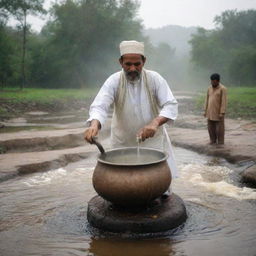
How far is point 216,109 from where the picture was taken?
8.40 metres

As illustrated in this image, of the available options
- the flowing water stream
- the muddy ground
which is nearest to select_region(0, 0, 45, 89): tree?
the muddy ground

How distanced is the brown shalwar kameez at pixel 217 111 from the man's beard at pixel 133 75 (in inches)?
195

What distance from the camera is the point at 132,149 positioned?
3824 mm

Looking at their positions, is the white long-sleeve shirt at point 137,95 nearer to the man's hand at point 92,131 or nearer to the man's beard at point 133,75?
the man's beard at point 133,75

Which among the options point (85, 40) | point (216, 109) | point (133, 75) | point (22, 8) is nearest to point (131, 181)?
point (133, 75)

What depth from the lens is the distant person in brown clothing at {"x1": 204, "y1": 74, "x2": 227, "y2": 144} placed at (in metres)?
8.24

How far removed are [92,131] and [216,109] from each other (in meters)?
5.60

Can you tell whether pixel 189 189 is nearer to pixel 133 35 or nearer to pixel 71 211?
pixel 71 211

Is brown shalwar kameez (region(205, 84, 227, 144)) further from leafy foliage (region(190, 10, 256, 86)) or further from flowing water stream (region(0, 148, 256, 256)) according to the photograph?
leafy foliage (region(190, 10, 256, 86))

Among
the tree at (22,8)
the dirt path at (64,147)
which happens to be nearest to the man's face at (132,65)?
the dirt path at (64,147)

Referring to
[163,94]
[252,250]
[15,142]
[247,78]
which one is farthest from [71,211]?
[247,78]

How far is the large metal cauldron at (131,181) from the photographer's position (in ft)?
11.0

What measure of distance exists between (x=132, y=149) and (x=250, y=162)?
385 cm

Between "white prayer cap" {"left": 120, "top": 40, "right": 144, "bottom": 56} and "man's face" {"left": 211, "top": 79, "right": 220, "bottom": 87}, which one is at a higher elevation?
"white prayer cap" {"left": 120, "top": 40, "right": 144, "bottom": 56}
